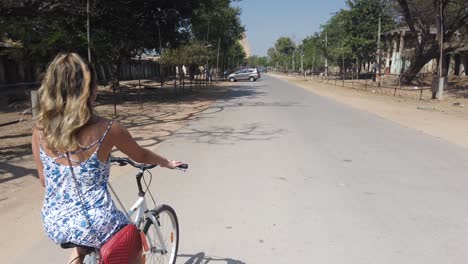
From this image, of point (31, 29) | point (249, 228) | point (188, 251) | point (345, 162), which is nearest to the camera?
point (188, 251)

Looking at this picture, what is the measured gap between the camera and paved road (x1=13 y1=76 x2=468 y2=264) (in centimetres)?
395

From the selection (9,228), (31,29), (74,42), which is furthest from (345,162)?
(31,29)

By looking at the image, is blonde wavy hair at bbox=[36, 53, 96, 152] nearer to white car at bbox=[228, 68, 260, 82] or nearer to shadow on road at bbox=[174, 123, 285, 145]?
shadow on road at bbox=[174, 123, 285, 145]

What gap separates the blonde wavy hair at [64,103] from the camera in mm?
2014

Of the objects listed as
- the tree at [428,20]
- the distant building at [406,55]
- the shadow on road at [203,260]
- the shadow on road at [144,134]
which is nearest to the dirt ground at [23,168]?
the shadow on road at [144,134]

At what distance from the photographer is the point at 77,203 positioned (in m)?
2.15

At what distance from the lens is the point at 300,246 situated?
4016mm

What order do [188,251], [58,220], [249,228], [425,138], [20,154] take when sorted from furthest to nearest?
[425,138] → [20,154] → [249,228] → [188,251] → [58,220]

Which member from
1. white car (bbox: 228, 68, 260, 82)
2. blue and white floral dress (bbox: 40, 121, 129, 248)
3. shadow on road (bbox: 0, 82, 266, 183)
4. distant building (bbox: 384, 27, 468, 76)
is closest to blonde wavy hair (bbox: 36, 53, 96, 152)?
blue and white floral dress (bbox: 40, 121, 129, 248)

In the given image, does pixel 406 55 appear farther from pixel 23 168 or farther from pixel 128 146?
pixel 128 146

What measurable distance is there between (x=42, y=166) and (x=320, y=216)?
3.27 meters

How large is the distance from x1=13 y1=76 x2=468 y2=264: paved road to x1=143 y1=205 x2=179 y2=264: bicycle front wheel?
0.35 m

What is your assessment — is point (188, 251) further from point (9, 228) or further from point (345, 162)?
point (345, 162)

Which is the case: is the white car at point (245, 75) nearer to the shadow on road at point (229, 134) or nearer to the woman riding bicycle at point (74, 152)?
the shadow on road at point (229, 134)
